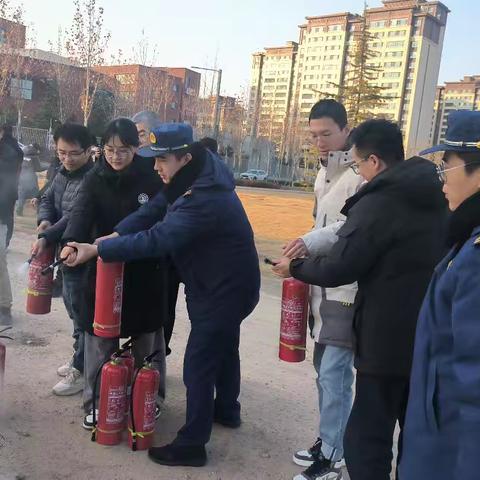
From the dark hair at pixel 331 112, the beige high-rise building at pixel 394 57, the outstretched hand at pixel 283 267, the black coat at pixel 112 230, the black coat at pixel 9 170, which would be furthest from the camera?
the beige high-rise building at pixel 394 57

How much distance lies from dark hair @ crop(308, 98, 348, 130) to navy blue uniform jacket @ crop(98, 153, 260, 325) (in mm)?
676

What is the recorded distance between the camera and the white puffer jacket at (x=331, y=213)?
2.94m

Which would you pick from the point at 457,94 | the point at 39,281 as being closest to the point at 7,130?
the point at 39,281

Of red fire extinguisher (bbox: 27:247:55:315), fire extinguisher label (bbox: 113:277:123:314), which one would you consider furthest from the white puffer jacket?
red fire extinguisher (bbox: 27:247:55:315)

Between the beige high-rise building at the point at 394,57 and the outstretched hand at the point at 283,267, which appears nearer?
the outstretched hand at the point at 283,267

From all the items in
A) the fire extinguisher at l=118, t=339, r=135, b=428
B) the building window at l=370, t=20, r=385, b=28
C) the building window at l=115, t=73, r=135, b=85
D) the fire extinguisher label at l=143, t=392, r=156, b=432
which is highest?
the building window at l=370, t=20, r=385, b=28

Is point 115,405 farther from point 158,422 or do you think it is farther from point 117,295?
point 117,295

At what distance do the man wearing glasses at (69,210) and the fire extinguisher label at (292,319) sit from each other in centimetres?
148

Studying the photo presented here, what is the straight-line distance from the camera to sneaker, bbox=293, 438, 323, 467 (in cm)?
325

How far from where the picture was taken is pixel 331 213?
10.2 ft

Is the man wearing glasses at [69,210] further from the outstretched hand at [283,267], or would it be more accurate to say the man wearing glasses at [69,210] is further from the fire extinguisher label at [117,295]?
the outstretched hand at [283,267]

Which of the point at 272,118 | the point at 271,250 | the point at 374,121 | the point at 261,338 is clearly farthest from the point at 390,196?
the point at 272,118

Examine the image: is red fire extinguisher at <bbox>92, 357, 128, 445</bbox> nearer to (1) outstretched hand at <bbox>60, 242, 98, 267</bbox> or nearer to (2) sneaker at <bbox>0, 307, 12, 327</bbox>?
(1) outstretched hand at <bbox>60, 242, 98, 267</bbox>

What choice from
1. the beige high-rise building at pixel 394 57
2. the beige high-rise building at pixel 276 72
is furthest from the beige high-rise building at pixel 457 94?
the beige high-rise building at pixel 276 72
